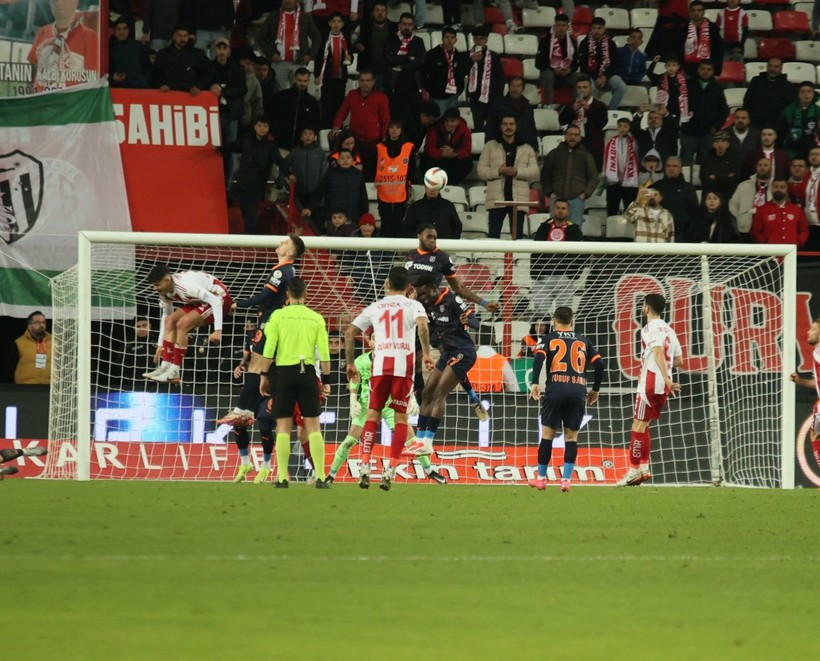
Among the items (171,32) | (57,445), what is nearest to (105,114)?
(171,32)

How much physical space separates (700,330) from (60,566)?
10.8 meters

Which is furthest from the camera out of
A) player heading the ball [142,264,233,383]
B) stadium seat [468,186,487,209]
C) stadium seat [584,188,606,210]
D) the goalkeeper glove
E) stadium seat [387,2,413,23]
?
stadium seat [387,2,413,23]

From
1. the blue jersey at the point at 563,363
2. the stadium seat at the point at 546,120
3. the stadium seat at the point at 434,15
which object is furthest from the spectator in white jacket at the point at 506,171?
the blue jersey at the point at 563,363

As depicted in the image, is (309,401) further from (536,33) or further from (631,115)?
(536,33)

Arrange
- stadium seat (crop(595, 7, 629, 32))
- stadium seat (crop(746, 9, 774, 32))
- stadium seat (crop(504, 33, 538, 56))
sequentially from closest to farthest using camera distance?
stadium seat (crop(504, 33, 538, 56)) < stadium seat (crop(595, 7, 629, 32)) < stadium seat (crop(746, 9, 774, 32))

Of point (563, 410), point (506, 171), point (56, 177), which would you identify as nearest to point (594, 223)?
point (506, 171)

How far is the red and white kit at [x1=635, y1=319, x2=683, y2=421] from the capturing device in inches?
578

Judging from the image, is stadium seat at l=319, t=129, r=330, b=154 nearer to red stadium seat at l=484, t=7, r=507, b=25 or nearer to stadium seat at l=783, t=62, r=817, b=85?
red stadium seat at l=484, t=7, r=507, b=25

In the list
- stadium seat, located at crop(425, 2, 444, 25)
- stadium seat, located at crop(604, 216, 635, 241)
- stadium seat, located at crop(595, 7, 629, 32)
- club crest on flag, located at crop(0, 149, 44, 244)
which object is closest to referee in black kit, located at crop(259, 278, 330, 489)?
club crest on flag, located at crop(0, 149, 44, 244)

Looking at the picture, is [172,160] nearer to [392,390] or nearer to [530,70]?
[530,70]

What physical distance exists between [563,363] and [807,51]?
12.7 metres

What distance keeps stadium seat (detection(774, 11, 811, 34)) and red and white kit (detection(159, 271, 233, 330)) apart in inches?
515

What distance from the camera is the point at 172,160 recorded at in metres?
18.1

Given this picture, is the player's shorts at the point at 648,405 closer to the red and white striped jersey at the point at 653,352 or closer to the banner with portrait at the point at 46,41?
the red and white striped jersey at the point at 653,352
